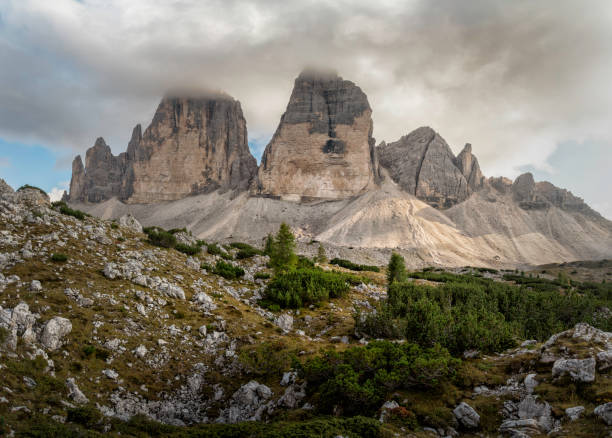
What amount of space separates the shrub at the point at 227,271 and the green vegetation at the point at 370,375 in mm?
13911

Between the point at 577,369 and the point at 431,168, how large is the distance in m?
166

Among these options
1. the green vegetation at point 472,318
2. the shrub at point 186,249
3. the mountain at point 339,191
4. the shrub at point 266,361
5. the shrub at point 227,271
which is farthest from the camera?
the mountain at point 339,191

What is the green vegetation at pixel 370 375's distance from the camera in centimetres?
913

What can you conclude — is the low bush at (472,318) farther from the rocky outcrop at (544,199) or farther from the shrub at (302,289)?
the rocky outcrop at (544,199)

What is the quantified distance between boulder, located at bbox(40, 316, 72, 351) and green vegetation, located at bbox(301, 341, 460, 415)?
7926mm

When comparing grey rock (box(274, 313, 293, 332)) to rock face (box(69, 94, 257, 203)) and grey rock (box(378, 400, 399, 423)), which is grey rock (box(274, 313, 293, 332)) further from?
rock face (box(69, 94, 257, 203))

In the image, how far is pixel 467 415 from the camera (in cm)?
842

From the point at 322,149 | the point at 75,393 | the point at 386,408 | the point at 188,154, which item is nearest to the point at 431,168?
the point at 322,149

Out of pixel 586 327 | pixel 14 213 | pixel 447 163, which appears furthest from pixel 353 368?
pixel 447 163

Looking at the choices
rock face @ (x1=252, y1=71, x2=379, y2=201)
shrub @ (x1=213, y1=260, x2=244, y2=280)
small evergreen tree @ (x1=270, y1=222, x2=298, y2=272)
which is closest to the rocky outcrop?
rock face @ (x1=252, y1=71, x2=379, y2=201)

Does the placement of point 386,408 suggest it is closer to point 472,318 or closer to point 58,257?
point 472,318

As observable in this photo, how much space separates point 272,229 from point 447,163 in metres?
97.1

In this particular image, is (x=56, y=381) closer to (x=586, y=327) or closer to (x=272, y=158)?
(x=586, y=327)

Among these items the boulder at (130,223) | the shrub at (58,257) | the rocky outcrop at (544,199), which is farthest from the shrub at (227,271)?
the rocky outcrop at (544,199)
